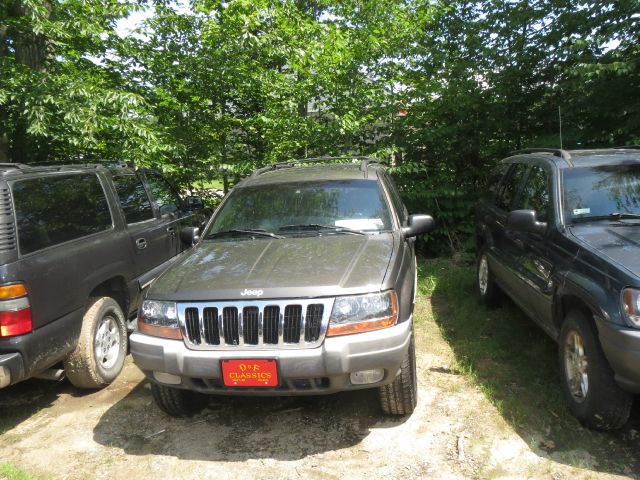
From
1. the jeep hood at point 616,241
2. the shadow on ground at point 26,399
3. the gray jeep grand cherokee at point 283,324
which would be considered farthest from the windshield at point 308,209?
the shadow on ground at point 26,399

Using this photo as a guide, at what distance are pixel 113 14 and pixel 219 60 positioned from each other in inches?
59.2

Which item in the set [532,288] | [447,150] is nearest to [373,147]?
[447,150]

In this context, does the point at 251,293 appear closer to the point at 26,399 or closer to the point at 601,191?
the point at 26,399

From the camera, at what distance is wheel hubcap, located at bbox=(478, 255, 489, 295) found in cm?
563

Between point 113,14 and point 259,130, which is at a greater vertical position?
point 113,14

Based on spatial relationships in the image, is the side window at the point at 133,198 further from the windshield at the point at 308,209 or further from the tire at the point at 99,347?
the windshield at the point at 308,209

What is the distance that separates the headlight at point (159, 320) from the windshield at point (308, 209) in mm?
1101

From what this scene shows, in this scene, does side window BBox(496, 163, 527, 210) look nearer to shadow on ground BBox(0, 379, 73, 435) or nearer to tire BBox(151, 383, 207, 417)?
tire BBox(151, 383, 207, 417)

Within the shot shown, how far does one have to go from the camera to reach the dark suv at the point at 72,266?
3162mm

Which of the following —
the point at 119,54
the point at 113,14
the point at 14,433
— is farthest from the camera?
the point at 119,54

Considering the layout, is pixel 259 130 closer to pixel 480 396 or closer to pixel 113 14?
pixel 113 14

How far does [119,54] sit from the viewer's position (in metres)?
7.10

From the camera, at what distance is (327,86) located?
7047 millimetres

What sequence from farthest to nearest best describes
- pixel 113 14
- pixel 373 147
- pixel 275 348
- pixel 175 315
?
1. pixel 373 147
2. pixel 113 14
3. pixel 175 315
4. pixel 275 348
